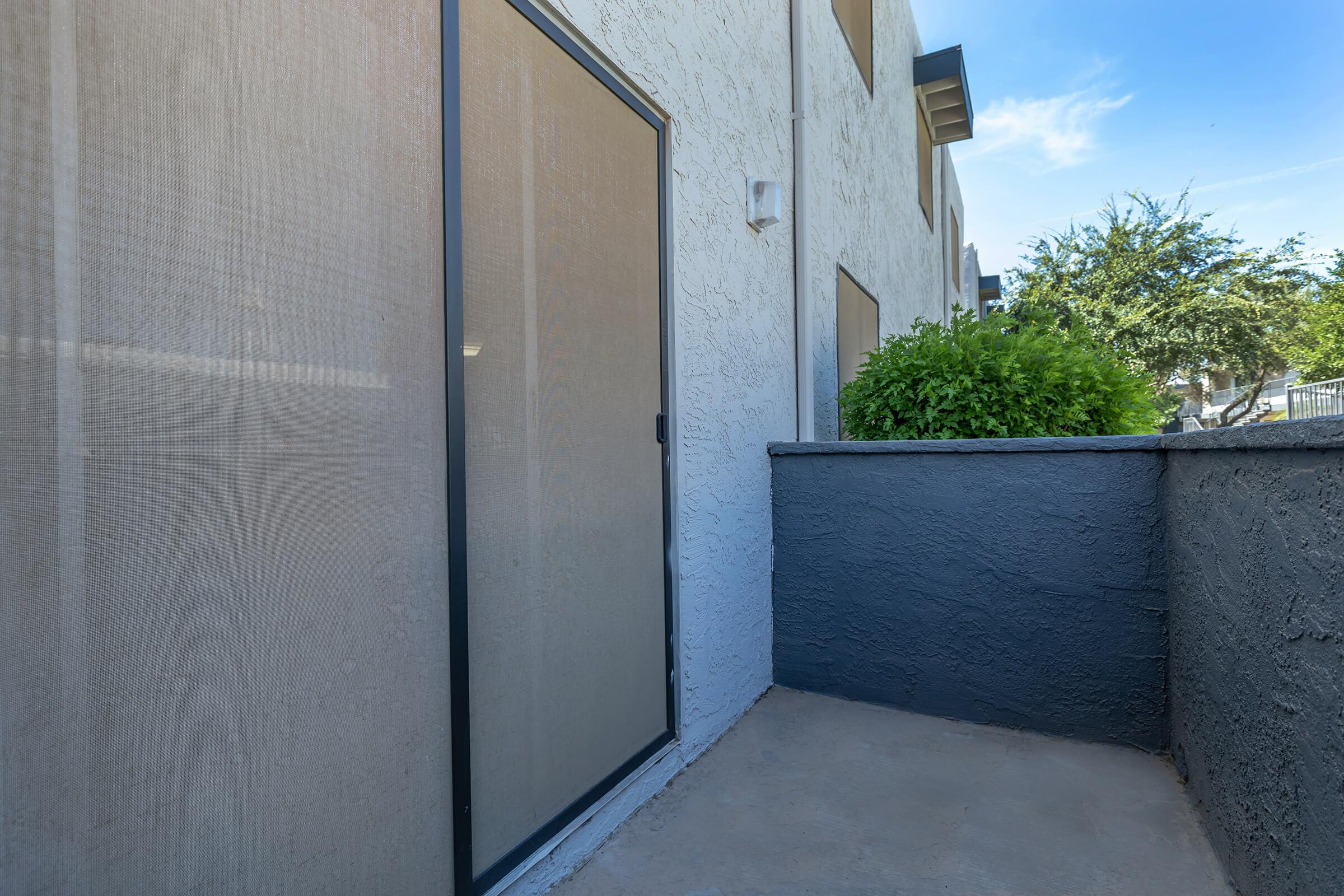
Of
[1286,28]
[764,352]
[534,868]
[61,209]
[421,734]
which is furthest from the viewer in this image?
[1286,28]

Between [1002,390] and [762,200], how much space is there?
1.48 meters

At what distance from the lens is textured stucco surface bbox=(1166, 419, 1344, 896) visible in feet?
4.09

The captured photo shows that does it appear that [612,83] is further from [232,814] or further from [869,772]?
[869,772]

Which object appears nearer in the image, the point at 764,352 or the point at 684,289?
the point at 684,289

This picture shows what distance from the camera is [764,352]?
3.37 m

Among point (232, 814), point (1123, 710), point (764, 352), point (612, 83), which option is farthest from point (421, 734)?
point (1123, 710)

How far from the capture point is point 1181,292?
62.9 ft

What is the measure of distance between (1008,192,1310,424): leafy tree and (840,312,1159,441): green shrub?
17.4 meters

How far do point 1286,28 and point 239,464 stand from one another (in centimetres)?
3625

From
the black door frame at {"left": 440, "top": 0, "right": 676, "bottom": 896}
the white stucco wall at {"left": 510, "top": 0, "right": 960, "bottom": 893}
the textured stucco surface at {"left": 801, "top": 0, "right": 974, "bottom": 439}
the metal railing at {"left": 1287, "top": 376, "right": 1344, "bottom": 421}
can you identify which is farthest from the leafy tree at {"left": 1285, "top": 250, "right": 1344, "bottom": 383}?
the black door frame at {"left": 440, "top": 0, "right": 676, "bottom": 896}

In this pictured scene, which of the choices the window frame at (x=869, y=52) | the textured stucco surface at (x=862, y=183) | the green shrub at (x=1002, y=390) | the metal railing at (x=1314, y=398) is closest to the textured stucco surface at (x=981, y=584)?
the green shrub at (x=1002, y=390)

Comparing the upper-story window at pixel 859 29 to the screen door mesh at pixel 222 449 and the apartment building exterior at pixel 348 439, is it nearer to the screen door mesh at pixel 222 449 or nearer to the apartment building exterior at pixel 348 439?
the apartment building exterior at pixel 348 439

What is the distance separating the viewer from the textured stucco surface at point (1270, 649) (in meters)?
1.25

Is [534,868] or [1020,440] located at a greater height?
[1020,440]
